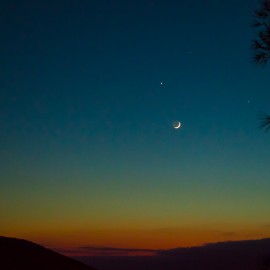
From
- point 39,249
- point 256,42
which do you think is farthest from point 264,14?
point 39,249

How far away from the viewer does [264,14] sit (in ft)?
38.1

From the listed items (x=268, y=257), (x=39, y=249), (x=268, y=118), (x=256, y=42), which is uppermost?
(x=256, y=42)

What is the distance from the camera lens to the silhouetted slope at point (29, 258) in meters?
17.2

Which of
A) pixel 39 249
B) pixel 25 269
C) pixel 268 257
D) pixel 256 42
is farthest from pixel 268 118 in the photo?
pixel 39 249

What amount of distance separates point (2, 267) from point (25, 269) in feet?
2.67

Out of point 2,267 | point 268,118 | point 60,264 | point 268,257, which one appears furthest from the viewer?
point 60,264

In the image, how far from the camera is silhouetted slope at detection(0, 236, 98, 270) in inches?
679

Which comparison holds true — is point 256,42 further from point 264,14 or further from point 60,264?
point 60,264

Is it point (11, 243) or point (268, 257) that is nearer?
point (268, 257)

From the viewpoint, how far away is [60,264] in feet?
60.6

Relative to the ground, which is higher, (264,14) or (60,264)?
(264,14)

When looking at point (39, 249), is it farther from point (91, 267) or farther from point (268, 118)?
point (268, 118)

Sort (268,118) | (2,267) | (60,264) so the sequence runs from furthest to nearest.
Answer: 1. (60,264)
2. (2,267)
3. (268,118)

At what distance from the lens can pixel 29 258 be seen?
715 inches
